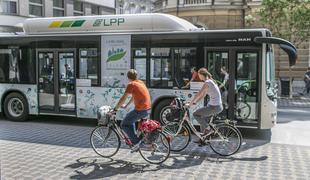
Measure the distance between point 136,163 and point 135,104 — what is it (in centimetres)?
108

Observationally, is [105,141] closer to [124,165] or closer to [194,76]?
[124,165]

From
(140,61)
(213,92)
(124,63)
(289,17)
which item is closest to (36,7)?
(289,17)

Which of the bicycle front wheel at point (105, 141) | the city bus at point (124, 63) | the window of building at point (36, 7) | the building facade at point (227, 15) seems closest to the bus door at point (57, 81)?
the city bus at point (124, 63)

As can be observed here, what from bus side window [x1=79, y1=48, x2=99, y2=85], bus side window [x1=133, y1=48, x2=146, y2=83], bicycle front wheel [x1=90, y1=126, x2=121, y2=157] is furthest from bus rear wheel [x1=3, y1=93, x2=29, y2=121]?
bicycle front wheel [x1=90, y1=126, x2=121, y2=157]

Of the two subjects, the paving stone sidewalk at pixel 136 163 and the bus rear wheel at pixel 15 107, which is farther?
the bus rear wheel at pixel 15 107

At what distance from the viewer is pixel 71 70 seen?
12047mm

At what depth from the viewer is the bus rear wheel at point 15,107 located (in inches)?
496

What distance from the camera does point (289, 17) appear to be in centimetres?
2053

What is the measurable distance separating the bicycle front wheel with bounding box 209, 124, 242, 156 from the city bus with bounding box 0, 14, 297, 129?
2.06 m

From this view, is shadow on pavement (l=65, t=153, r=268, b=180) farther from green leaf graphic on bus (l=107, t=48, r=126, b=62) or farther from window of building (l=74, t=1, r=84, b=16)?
window of building (l=74, t=1, r=84, b=16)

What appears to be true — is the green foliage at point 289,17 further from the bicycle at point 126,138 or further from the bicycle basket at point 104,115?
the bicycle basket at point 104,115


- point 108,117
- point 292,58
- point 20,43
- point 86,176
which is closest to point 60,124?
point 20,43

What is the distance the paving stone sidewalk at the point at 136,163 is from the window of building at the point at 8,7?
20.0 meters

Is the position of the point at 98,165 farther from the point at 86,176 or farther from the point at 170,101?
the point at 170,101
